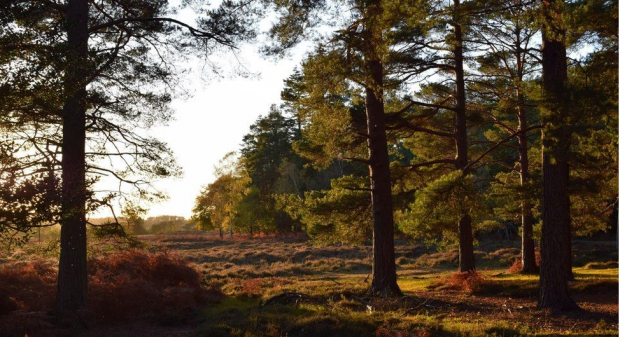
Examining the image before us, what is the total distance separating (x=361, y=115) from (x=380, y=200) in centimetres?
479

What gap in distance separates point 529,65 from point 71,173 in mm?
16897

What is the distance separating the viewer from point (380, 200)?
47.0ft

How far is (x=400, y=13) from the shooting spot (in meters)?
11.4

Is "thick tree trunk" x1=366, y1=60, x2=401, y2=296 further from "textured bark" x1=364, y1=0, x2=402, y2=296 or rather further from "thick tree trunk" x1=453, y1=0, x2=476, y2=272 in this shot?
"thick tree trunk" x1=453, y1=0, x2=476, y2=272

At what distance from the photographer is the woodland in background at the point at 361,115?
909 cm

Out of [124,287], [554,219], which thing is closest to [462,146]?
[554,219]

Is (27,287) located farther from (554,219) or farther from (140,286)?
(554,219)

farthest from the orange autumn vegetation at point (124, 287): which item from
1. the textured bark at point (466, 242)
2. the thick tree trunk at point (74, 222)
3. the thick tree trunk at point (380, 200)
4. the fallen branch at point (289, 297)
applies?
the textured bark at point (466, 242)

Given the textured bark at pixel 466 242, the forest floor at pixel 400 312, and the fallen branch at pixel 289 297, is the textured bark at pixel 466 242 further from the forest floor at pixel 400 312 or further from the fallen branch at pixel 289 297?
the fallen branch at pixel 289 297

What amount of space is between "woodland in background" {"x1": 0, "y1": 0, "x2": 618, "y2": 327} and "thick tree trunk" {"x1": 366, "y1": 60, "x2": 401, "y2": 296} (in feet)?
0.13

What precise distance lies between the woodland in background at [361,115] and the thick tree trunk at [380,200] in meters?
0.04

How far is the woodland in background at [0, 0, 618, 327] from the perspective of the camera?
909 cm

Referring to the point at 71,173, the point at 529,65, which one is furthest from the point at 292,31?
the point at 529,65

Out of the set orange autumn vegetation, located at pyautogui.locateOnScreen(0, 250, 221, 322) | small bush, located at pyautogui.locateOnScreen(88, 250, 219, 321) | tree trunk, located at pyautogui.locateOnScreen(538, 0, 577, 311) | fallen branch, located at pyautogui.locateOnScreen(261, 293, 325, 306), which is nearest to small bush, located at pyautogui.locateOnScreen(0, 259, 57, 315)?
orange autumn vegetation, located at pyautogui.locateOnScreen(0, 250, 221, 322)
